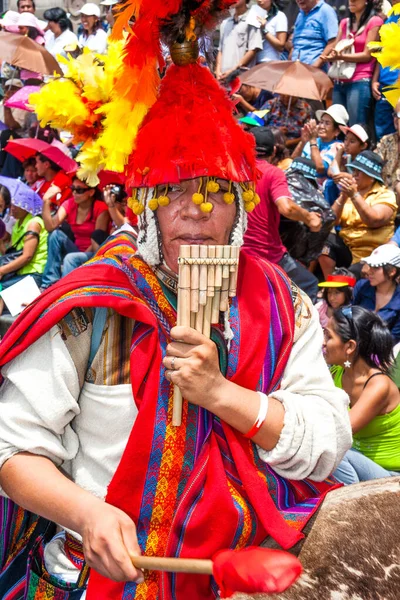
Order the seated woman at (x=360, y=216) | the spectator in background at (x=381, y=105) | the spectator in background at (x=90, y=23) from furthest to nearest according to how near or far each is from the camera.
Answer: the spectator in background at (x=90, y=23), the spectator in background at (x=381, y=105), the seated woman at (x=360, y=216)

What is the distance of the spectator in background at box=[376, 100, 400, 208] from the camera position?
7051 millimetres

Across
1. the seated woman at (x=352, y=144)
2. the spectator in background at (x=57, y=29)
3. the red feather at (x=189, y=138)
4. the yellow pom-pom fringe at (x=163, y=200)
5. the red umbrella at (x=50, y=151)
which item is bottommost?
the red umbrella at (x=50, y=151)

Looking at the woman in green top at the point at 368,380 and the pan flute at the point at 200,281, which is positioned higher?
the pan flute at the point at 200,281

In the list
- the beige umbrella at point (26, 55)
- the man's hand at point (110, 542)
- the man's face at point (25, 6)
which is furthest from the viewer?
the man's face at point (25, 6)

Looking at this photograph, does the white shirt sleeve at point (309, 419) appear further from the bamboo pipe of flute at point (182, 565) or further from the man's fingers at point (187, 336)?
the bamboo pipe of flute at point (182, 565)

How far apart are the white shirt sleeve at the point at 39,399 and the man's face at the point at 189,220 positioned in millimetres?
381

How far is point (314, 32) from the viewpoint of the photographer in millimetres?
8969

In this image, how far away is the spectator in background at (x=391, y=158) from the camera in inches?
278

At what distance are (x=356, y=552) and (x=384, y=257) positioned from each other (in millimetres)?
3982

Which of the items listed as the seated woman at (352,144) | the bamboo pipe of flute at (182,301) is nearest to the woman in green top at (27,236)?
the seated woman at (352,144)

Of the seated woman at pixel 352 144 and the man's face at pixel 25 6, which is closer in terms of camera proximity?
the seated woman at pixel 352 144

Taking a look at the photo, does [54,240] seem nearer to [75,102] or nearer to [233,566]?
[75,102]

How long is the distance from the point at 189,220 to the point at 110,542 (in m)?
0.81

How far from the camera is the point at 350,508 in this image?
6.79ft
